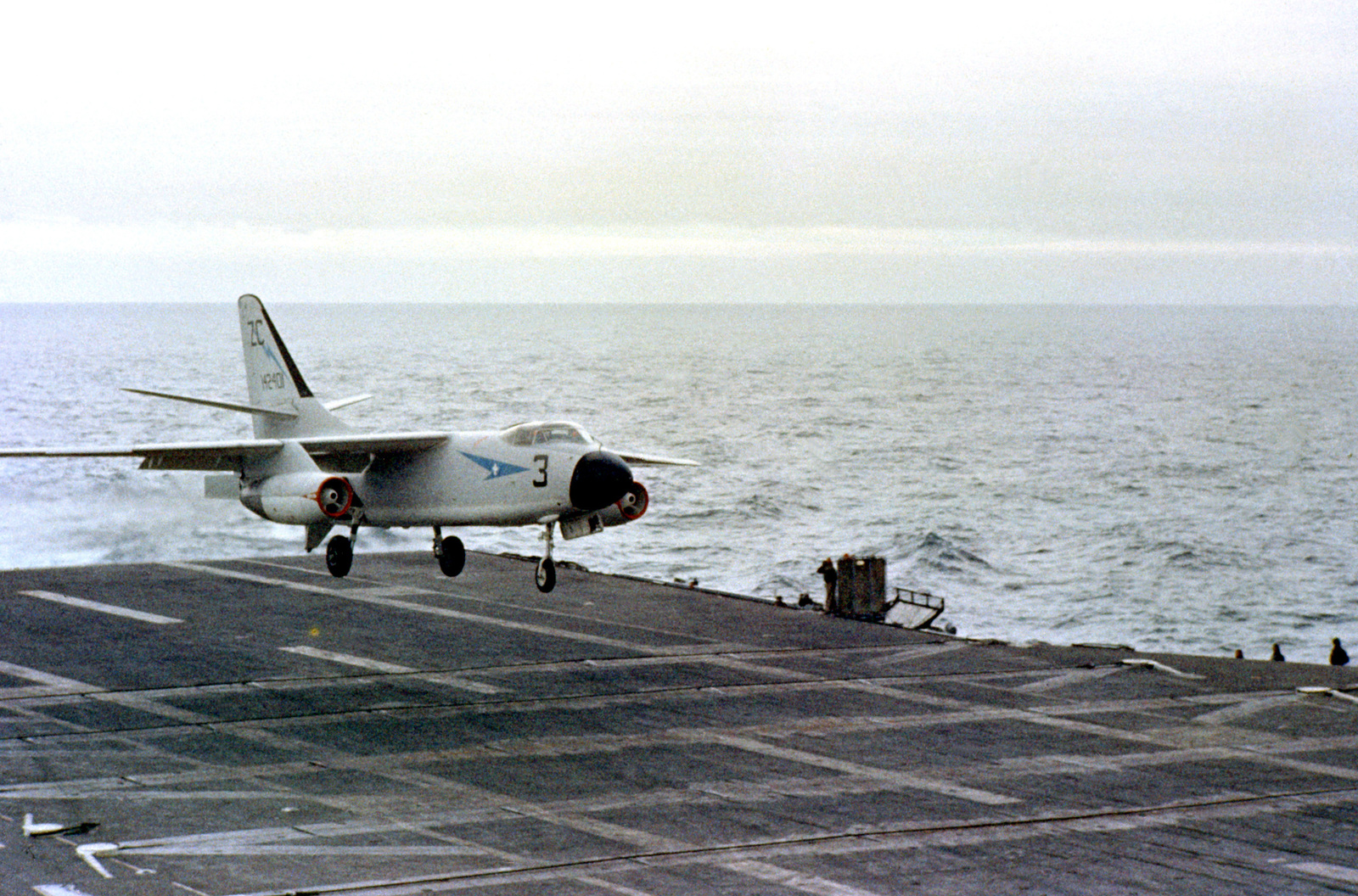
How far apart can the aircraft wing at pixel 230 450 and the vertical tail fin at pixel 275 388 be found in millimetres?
1260

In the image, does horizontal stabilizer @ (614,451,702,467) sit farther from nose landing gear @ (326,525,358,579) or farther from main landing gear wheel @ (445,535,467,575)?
nose landing gear @ (326,525,358,579)

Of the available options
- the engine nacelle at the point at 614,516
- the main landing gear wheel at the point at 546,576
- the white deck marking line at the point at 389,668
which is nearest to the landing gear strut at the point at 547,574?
the main landing gear wheel at the point at 546,576

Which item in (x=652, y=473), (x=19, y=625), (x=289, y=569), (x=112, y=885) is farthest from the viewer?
(x=652, y=473)

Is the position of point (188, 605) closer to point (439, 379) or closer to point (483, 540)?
point (483, 540)

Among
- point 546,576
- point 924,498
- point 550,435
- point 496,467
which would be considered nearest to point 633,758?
point 546,576

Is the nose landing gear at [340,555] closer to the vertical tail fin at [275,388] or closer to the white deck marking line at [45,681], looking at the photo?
the vertical tail fin at [275,388]

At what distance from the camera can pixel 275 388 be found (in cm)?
4341

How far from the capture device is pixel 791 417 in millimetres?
148500

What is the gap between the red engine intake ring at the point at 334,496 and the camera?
37.3 meters

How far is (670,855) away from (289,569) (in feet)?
110

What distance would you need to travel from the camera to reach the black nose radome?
110 feet

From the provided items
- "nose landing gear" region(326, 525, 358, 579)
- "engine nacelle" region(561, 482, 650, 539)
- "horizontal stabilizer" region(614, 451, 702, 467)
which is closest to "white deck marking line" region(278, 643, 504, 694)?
"nose landing gear" region(326, 525, 358, 579)

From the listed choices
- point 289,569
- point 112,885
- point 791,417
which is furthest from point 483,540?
point 791,417

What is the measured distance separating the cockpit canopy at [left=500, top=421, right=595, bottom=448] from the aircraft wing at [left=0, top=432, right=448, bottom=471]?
9.19 feet
